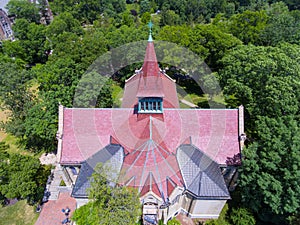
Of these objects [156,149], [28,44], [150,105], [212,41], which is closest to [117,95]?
[212,41]

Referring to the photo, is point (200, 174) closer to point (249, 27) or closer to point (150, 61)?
point (150, 61)

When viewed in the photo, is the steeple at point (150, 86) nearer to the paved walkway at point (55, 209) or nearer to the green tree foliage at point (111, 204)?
the green tree foliage at point (111, 204)

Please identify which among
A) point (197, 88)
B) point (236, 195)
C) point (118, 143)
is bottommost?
point (236, 195)

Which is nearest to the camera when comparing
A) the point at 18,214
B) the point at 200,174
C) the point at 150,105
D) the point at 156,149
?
the point at 156,149

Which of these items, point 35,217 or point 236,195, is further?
point 236,195

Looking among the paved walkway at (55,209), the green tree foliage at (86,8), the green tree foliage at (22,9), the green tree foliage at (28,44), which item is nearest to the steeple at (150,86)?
the paved walkway at (55,209)

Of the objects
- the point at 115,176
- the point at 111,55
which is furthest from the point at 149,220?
the point at 111,55

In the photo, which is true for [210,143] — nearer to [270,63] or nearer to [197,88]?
[270,63]
